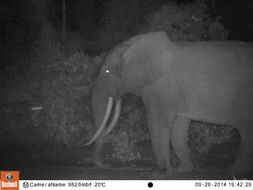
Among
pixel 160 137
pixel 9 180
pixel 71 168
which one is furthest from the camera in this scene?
pixel 71 168

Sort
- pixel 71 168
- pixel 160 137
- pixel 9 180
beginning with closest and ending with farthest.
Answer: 1. pixel 9 180
2. pixel 160 137
3. pixel 71 168

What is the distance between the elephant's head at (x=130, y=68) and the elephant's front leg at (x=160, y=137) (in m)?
→ 0.19

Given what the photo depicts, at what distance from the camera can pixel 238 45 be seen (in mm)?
2023

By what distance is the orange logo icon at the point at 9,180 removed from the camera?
1.91m

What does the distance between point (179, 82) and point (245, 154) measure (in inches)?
24.2

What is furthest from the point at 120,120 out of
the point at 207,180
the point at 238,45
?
the point at 238,45

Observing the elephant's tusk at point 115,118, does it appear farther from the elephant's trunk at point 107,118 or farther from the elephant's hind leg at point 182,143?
the elephant's hind leg at point 182,143

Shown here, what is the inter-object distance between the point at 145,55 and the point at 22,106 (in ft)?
3.15

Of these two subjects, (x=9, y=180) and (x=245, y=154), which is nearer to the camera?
(x=9, y=180)

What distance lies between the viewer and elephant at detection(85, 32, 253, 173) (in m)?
1.99

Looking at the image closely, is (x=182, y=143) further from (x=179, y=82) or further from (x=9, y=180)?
(x=9, y=180)

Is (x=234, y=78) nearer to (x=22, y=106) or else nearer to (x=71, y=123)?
(x=71, y=123)

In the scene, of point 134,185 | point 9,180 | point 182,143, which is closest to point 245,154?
point 182,143

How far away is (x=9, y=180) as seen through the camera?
1939mm
